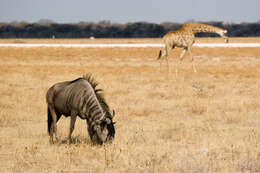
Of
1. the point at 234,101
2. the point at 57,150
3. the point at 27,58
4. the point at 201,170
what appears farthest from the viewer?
the point at 27,58

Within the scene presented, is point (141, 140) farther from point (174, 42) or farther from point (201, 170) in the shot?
point (174, 42)

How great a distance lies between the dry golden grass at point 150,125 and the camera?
8805 mm

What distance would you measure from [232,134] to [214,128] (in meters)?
0.82

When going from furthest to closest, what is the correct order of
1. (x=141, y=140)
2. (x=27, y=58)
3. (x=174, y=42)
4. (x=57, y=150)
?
(x=27, y=58), (x=174, y=42), (x=141, y=140), (x=57, y=150)

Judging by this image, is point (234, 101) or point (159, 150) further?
point (234, 101)

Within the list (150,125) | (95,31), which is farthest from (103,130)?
(95,31)

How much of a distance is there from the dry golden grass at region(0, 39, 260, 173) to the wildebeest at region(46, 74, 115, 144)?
1.42 ft

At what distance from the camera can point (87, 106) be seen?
9.33 m

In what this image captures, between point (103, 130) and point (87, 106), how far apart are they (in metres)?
0.62

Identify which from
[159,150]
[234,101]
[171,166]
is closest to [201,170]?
[171,166]

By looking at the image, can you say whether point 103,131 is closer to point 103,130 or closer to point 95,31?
point 103,130

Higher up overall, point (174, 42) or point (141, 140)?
point (174, 42)

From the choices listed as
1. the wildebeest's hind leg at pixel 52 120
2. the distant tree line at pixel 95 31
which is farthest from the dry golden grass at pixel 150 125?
the distant tree line at pixel 95 31

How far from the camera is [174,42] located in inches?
1021
